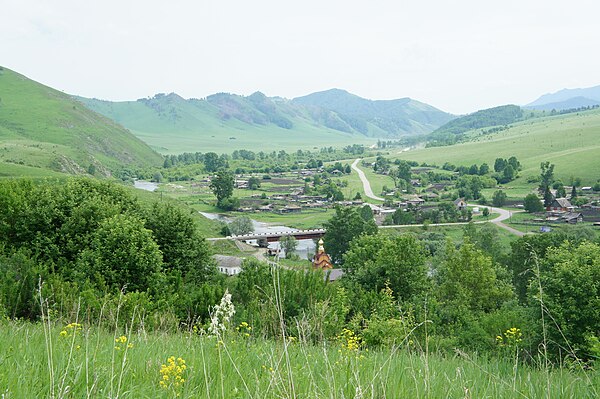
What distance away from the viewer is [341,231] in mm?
72938

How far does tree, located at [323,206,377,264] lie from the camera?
238ft

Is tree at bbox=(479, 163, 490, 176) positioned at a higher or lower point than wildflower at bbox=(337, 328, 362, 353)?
lower

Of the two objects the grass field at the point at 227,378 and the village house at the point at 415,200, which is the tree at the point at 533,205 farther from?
the grass field at the point at 227,378

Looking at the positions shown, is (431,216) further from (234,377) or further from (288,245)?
(234,377)

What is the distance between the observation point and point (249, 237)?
82812mm

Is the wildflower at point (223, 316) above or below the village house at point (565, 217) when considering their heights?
above

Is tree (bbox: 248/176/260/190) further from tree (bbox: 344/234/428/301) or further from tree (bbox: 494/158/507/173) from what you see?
tree (bbox: 344/234/428/301)

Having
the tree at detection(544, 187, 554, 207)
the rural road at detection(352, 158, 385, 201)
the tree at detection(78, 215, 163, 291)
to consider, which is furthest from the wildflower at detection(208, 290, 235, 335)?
the rural road at detection(352, 158, 385, 201)

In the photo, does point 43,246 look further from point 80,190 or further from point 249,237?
point 249,237

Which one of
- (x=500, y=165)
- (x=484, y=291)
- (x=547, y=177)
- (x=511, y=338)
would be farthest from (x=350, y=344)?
(x=500, y=165)

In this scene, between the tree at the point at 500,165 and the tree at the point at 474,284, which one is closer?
the tree at the point at 474,284

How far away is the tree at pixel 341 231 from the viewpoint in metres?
72.4

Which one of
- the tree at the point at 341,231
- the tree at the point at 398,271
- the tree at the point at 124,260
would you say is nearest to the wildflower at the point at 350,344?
the tree at the point at 124,260

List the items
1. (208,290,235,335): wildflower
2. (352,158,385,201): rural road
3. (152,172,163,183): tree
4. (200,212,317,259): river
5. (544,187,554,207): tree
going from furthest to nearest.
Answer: (152,172,163,183): tree < (352,158,385,201): rural road < (544,187,554,207): tree < (200,212,317,259): river < (208,290,235,335): wildflower
